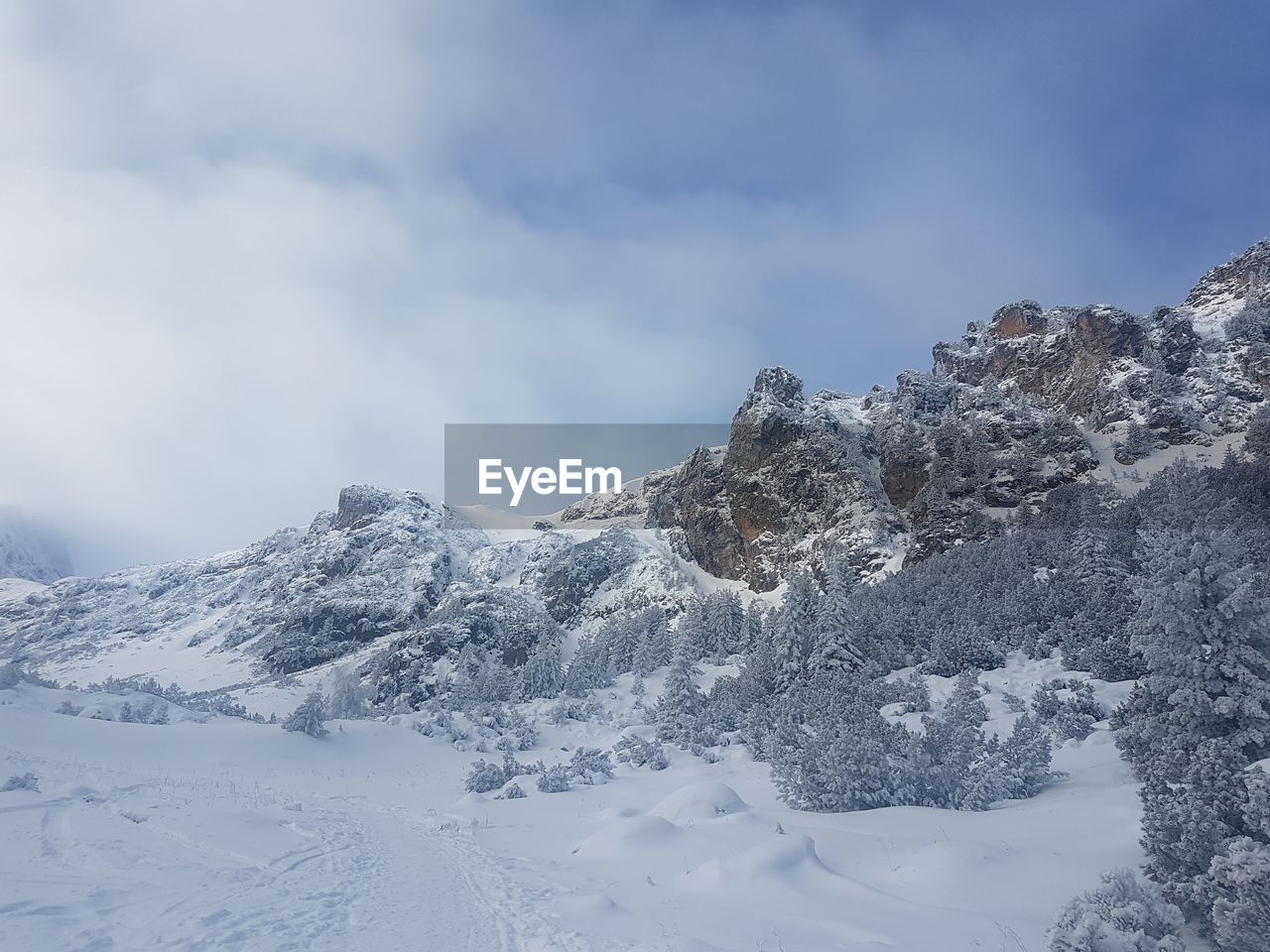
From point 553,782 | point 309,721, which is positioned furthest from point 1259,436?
point 309,721

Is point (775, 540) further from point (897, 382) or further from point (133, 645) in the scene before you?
point (133, 645)

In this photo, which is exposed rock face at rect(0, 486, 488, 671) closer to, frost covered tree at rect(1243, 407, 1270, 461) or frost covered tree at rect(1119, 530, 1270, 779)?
frost covered tree at rect(1119, 530, 1270, 779)

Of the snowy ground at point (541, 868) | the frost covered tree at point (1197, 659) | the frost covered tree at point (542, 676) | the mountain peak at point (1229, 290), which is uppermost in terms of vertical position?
the mountain peak at point (1229, 290)

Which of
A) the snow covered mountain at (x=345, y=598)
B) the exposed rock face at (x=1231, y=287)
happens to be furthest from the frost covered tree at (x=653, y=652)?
the exposed rock face at (x=1231, y=287)

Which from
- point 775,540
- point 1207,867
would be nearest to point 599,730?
point 1207,867

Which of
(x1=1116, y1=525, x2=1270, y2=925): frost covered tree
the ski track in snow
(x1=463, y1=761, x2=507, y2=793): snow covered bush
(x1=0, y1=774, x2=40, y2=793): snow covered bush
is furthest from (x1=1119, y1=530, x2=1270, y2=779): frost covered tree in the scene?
(x1=0, y1=774, x2=40, y2=793): snow covered bush

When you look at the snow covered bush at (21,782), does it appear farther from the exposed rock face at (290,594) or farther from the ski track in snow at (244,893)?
the exposed rock face at (290,594)

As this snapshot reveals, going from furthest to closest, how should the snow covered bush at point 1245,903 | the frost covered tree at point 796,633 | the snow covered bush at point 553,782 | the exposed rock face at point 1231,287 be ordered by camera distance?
the exposed rock face at point 1231,287 → the frost covered tree at point 796,633 → the snow covered bush at point 553,782 → the snow covered bush at point 1245,903
